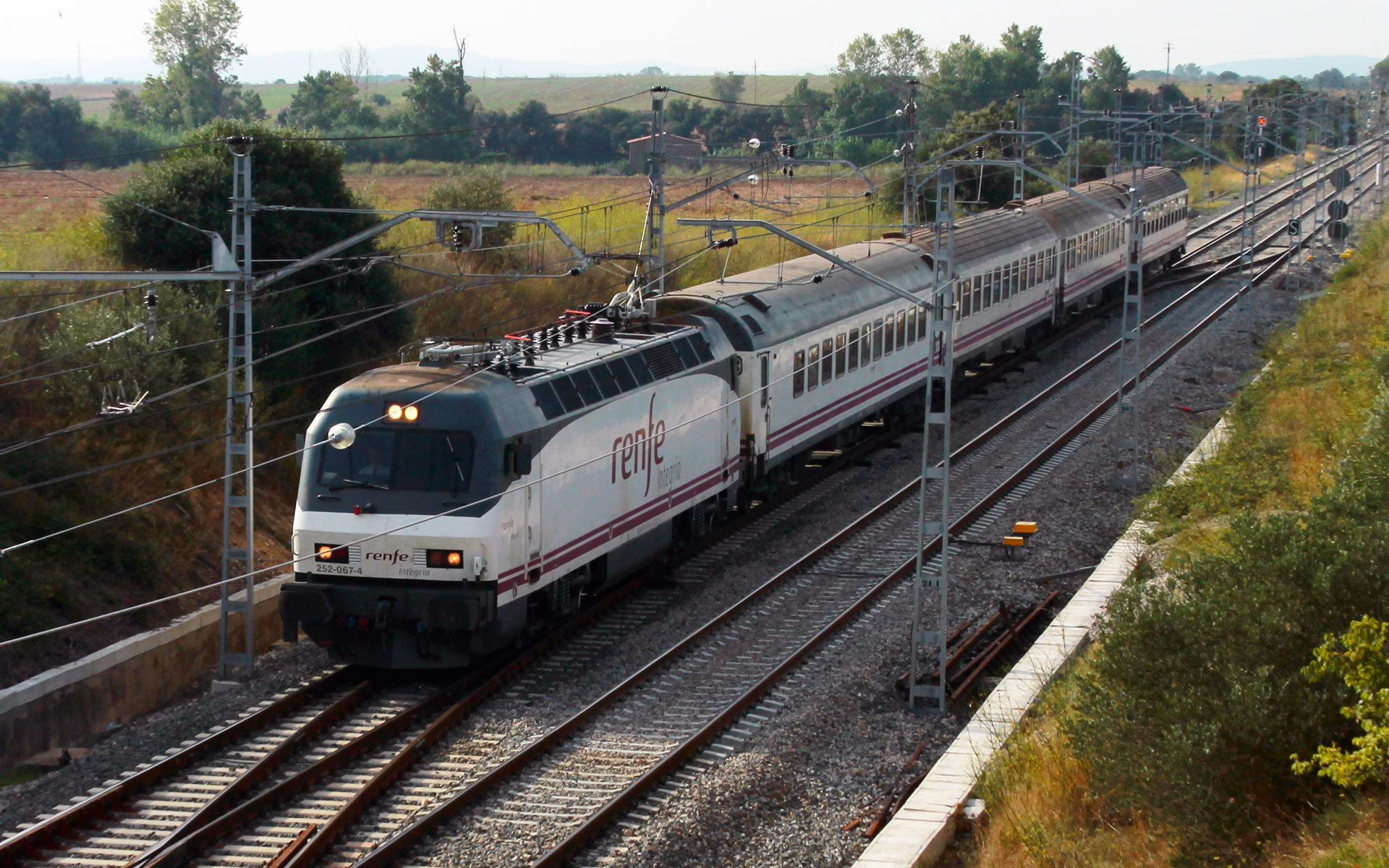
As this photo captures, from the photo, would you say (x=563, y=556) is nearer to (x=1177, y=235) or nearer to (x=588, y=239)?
(x=588, y=239)

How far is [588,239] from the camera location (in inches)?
1673

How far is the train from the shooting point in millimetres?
14961

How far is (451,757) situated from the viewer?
1373cm

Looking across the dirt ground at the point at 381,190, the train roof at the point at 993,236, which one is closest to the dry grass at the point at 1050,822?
the train roof at the point at 993,236

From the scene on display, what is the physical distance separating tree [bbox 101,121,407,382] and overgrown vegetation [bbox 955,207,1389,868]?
16.8 metres

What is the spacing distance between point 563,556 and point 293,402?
1056 cm

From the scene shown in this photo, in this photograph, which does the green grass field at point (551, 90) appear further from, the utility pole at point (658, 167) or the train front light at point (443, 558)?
the train front light at point (443, 558)

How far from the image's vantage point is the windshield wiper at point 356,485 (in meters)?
15.1

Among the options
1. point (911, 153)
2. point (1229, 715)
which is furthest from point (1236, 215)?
point (1229, 715)

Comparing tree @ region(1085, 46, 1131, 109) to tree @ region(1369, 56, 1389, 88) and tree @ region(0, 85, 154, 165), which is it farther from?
tree @ region(0, 85, 154, 165)

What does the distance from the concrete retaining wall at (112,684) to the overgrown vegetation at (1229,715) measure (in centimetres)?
1000

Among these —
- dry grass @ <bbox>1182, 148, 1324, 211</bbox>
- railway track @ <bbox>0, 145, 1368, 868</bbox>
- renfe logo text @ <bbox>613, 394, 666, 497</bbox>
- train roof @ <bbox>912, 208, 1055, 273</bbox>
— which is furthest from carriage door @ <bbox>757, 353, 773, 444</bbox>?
dry grass @ <bbox>1182, 148, 1324, 211</bbox>

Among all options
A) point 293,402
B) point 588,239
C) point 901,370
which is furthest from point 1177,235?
point 293,402

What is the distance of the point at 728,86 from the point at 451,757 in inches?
5223
